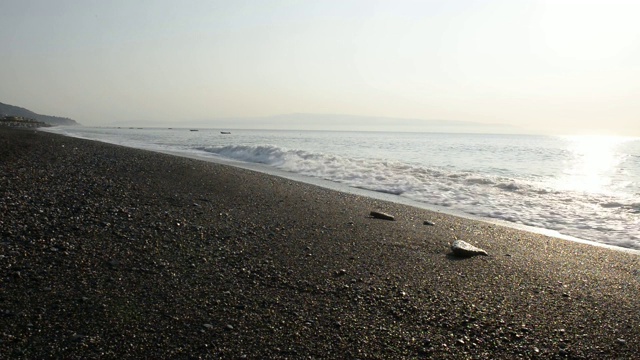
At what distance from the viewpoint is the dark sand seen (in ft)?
9.89

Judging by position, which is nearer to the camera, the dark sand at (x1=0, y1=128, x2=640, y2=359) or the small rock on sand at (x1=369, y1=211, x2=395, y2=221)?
the dark sand at (x1=0, y1=128, x2=640, y2=359)

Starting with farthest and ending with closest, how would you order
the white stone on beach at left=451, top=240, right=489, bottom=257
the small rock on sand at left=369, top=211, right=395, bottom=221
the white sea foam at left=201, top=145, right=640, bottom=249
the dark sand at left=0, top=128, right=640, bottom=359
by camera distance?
1. the white sea foam at left=201, top=145, right=640, bottom=249
2. the small rock on sand at left=369, top=211, right=395, bottom=221
3. the white stone on beach at left=451, top=240, right=489, bottom=257
4. the dark sand at left=0, top=128, right=640, bottom=359

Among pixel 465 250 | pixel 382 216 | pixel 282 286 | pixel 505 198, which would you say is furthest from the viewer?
pixel 505 198

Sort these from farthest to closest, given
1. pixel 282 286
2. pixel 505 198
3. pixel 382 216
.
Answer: pixel 505 198
pixel 382 216
pixel 282 286

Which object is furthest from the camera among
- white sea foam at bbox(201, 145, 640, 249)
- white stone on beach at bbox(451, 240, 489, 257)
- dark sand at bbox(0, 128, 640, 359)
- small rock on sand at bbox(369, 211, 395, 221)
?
white sea foam at bbox(201, 145, 640, 249)

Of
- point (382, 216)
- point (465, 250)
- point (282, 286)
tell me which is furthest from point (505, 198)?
point (282, 286)

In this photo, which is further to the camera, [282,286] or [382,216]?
[382,216]

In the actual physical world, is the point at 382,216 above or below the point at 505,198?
above

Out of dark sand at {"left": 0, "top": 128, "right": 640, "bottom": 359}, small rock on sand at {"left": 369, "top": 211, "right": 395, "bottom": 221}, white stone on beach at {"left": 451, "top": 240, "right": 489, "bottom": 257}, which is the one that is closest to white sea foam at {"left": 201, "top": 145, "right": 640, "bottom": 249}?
dark sand at {"left": 0, "top": 128, "right": 640, "bottom": 359}

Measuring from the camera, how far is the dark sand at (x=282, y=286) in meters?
3.02

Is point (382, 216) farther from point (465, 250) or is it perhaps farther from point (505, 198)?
point (505, 198)

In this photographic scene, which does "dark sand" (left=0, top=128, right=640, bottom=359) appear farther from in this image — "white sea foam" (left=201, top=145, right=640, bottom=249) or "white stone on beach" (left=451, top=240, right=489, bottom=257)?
"white sea foam" (left=201, top=145, right=640, bottom=249)

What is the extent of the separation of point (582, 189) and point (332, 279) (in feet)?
39.8

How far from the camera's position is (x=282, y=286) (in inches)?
157
